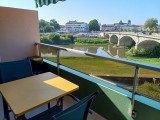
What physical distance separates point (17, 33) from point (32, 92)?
2.18 meters

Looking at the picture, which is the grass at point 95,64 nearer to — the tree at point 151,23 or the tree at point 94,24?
the tree at point 151,23

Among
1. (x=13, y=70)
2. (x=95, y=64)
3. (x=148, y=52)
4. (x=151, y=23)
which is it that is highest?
(x=151, y=23)

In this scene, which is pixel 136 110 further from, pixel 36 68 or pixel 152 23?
pixel 152 23

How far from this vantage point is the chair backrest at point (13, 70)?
4.57 ft

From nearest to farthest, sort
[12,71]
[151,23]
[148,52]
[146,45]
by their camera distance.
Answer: [12,71] → [148,52] → [146,45] → [151,23]

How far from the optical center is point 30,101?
0.93m

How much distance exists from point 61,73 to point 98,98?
0.93 metres

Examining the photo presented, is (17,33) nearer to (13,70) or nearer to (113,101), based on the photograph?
(13,70)

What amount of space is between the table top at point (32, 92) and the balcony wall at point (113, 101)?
0.59 m

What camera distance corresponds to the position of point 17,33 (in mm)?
2721

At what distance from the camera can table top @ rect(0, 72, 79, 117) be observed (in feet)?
2.89

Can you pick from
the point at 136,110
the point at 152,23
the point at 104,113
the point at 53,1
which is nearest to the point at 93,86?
the point at 104,113

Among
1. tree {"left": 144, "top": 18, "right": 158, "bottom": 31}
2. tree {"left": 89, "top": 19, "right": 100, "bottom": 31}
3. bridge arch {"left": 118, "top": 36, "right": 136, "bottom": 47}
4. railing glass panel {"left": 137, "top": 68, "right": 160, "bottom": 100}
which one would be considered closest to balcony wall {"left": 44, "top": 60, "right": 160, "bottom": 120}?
railing glass panel {"left": 137, "top": 68, "right": 160, "bottom": 100}

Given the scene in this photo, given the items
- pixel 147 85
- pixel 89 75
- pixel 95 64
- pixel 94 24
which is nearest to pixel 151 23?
pixel 94 24
